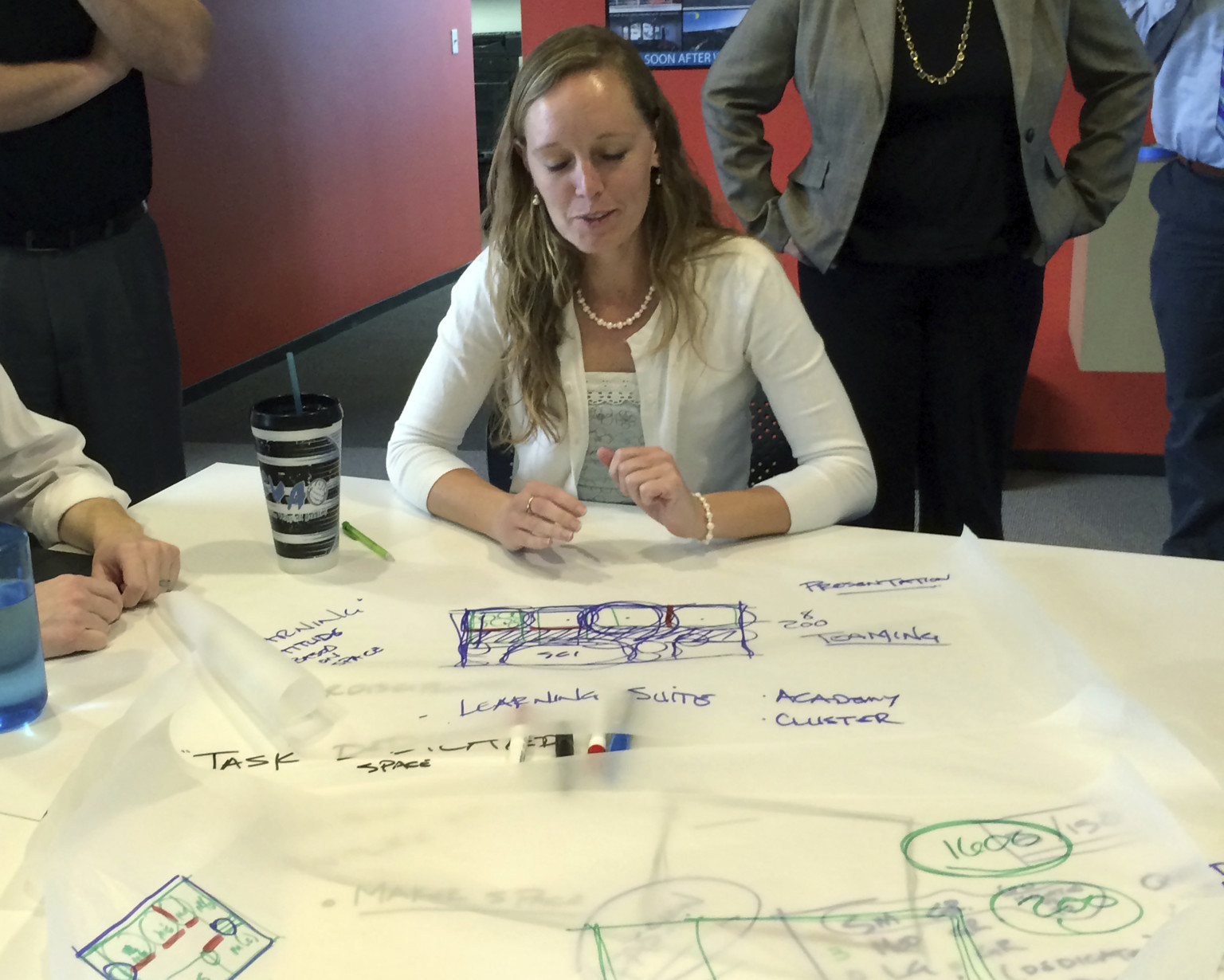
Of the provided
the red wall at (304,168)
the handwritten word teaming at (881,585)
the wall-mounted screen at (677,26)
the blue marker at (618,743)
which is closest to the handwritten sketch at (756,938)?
the blue marker at (618,743)

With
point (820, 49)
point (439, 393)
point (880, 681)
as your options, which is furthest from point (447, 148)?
point (880, 681)

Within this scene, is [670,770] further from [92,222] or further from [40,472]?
[92,222]

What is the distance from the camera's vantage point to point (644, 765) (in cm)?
77

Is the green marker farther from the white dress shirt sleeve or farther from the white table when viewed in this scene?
the white dress shirt sleeve

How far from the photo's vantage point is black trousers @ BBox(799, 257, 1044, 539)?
1816 millimetres

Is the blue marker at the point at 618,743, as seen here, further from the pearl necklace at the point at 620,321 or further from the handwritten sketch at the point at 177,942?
the pearl necklace at the point at 620,321

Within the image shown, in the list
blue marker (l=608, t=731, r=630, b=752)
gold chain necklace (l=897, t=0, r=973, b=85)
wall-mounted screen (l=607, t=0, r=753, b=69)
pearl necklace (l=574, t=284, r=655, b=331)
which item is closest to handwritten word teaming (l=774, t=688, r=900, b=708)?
blue marker (l=608, t=731, r=630, b=752)

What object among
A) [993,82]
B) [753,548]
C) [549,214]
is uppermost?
[993,82]

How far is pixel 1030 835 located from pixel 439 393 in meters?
0.94

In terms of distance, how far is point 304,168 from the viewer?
15.9ft

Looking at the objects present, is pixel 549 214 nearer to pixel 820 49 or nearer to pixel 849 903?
pixel 820 49

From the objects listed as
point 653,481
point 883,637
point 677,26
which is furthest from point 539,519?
point 677,26

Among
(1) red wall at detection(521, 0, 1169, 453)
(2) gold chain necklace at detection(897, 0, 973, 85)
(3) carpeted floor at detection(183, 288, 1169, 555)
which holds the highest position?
(2) gold chain necklace at detection(897, 0, 973, 85)

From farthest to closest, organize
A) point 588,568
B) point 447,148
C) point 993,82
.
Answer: point 447,148 → point 993,82 → point 588,568
